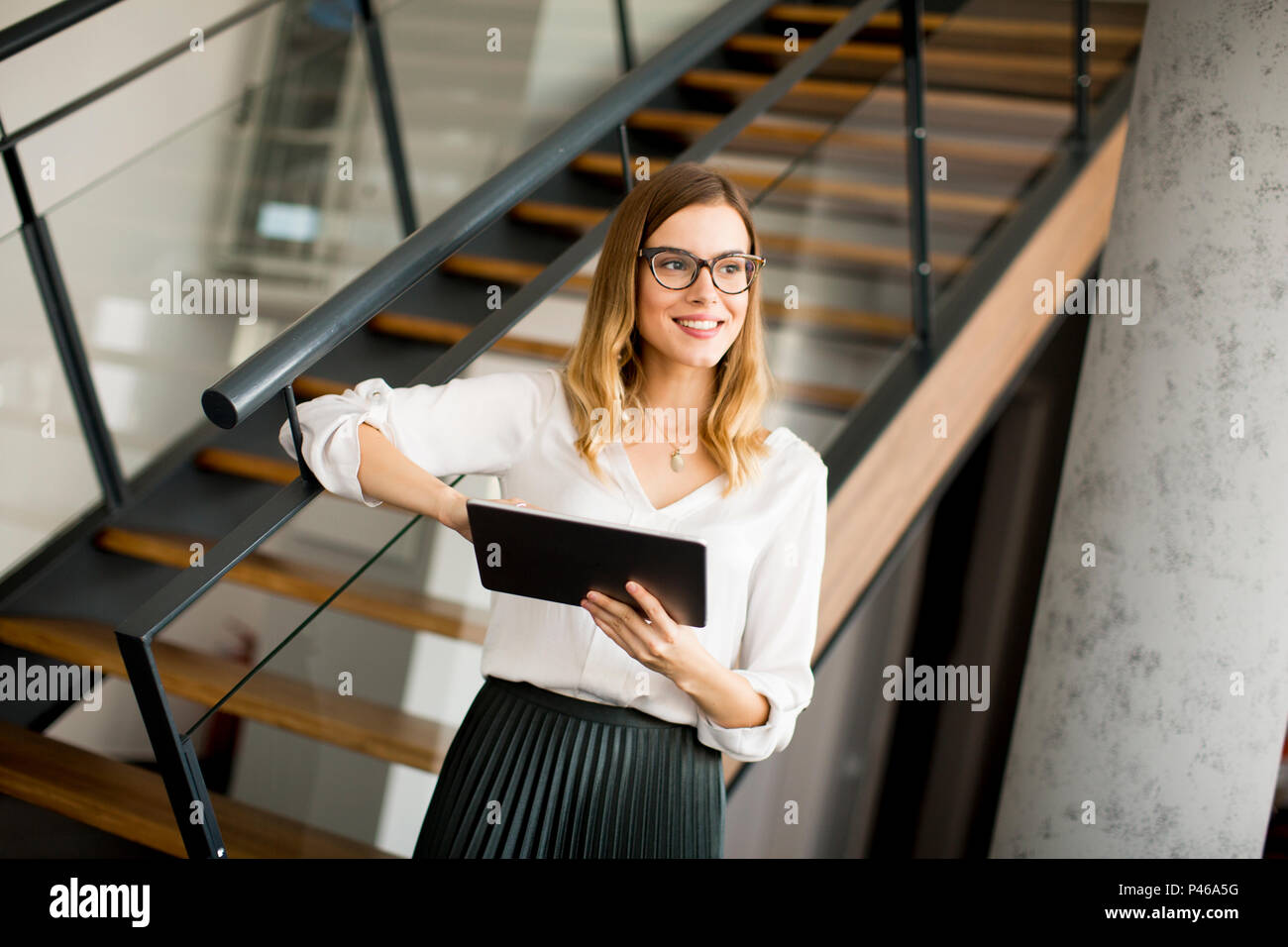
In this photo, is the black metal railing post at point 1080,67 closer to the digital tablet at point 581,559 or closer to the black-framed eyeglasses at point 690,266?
the black-framed eyeglasses at point 690,266

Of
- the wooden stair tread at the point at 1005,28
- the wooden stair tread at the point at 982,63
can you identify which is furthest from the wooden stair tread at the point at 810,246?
the wooden stair tread at the point at 1005,28

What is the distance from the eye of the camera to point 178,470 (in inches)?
126

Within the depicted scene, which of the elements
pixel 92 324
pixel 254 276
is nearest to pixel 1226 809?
pixel 92 324

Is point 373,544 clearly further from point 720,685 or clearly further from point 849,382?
point 849,382

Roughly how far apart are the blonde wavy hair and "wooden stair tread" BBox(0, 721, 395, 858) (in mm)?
856

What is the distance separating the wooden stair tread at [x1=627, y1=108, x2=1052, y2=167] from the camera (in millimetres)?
2549

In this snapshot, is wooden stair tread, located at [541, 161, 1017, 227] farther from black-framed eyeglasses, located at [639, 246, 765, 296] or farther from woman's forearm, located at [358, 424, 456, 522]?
woman's forearm, located at [358, 424, 456, 522]

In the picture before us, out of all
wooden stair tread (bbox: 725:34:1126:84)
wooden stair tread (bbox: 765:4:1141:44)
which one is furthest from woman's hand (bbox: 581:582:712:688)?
wooden stair tread (bbox: 765:4:1141:44)

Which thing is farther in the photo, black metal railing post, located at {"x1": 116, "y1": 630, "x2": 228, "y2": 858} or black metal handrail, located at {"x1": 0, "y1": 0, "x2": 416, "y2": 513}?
black metal handrail, located at {"x1": 0, "y1": 0, "x2": 416, "y2": 513}

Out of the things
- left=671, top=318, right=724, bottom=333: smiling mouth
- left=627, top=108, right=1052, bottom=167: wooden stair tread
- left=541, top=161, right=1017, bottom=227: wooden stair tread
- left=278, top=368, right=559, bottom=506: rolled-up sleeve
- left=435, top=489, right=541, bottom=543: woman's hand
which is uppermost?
left=627, top=108, right=1052, bottom=167: wooden stair tread

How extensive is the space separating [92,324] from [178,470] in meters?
0.50

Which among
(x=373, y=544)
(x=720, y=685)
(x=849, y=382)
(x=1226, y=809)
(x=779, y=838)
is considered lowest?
(x=779, y=838)

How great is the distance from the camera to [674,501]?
1591mm

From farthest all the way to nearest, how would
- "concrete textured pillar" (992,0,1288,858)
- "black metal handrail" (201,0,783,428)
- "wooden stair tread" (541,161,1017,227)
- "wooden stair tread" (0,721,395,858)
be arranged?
"wooden stair tread" (541,161,1017,227) < "concrete textured pillar" (992,0,1288,858) < "wooden stair tread" (0,721,395,858) < "black metal handrail" (201,0,783,428)
